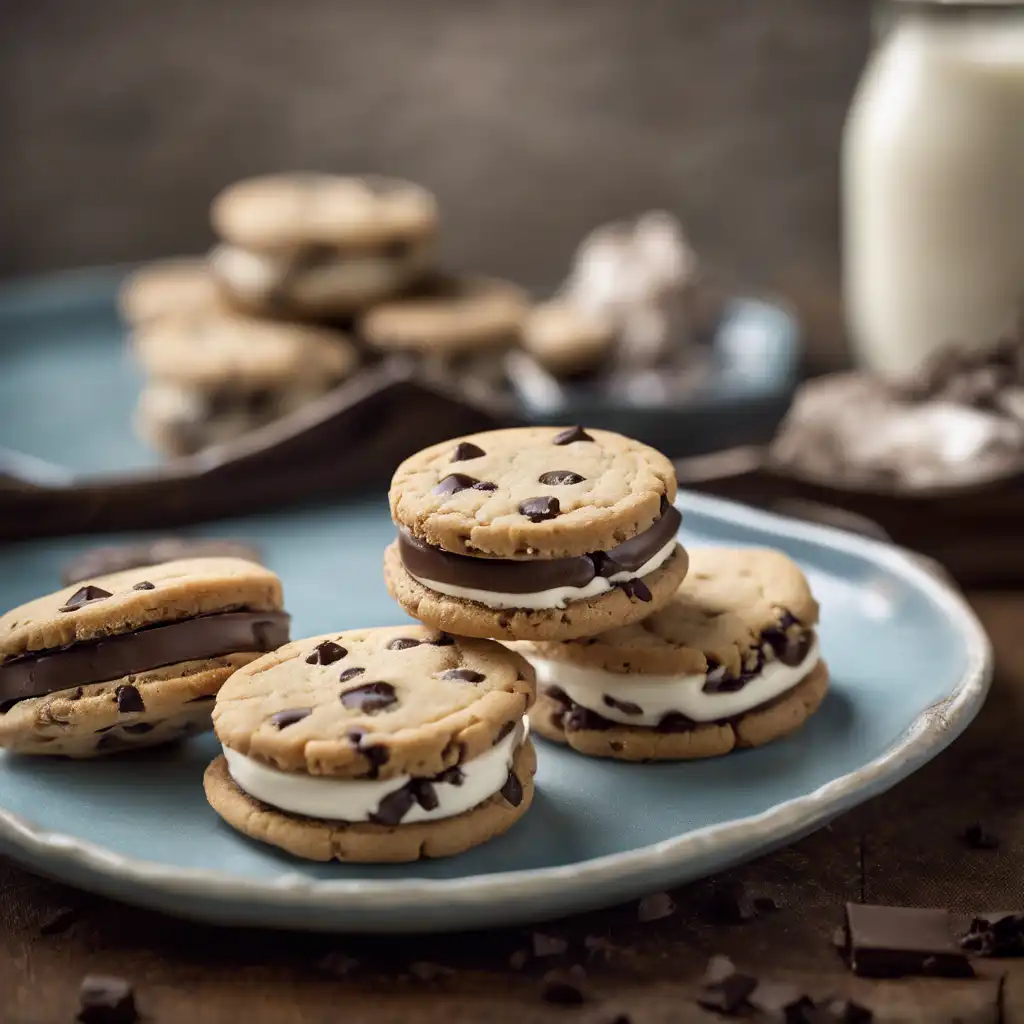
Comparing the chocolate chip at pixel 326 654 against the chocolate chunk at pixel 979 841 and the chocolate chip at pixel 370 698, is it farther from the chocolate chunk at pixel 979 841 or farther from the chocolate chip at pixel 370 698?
the chocolate chunk at pixel 979 841

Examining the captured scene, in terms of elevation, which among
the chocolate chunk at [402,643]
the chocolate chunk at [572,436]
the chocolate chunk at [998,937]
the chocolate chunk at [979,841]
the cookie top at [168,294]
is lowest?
the chocolate chunk at [979,841]

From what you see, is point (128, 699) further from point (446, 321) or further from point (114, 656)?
point (446, 321)

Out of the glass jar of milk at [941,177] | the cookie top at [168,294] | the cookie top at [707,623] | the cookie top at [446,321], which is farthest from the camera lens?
the cookie top at [168,294]

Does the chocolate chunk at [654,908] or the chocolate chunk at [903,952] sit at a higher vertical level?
the chocolate chunk at [654,908]

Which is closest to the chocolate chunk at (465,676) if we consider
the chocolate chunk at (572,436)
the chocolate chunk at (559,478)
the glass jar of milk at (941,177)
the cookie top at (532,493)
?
the cookie top at (532,493)

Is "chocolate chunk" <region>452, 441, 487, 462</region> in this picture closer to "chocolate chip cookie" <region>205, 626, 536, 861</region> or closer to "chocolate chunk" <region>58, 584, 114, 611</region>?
"chocolate chip cookie" <region>205, 626, 536, 861</region>

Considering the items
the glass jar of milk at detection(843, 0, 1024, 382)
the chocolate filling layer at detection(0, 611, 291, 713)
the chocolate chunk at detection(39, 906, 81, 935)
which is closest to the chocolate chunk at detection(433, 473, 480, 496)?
the chocolate filling layer at detection(0, 611, 291, 713)

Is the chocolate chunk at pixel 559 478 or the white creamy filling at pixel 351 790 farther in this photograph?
the chocolate chunk at pixel 559 478
